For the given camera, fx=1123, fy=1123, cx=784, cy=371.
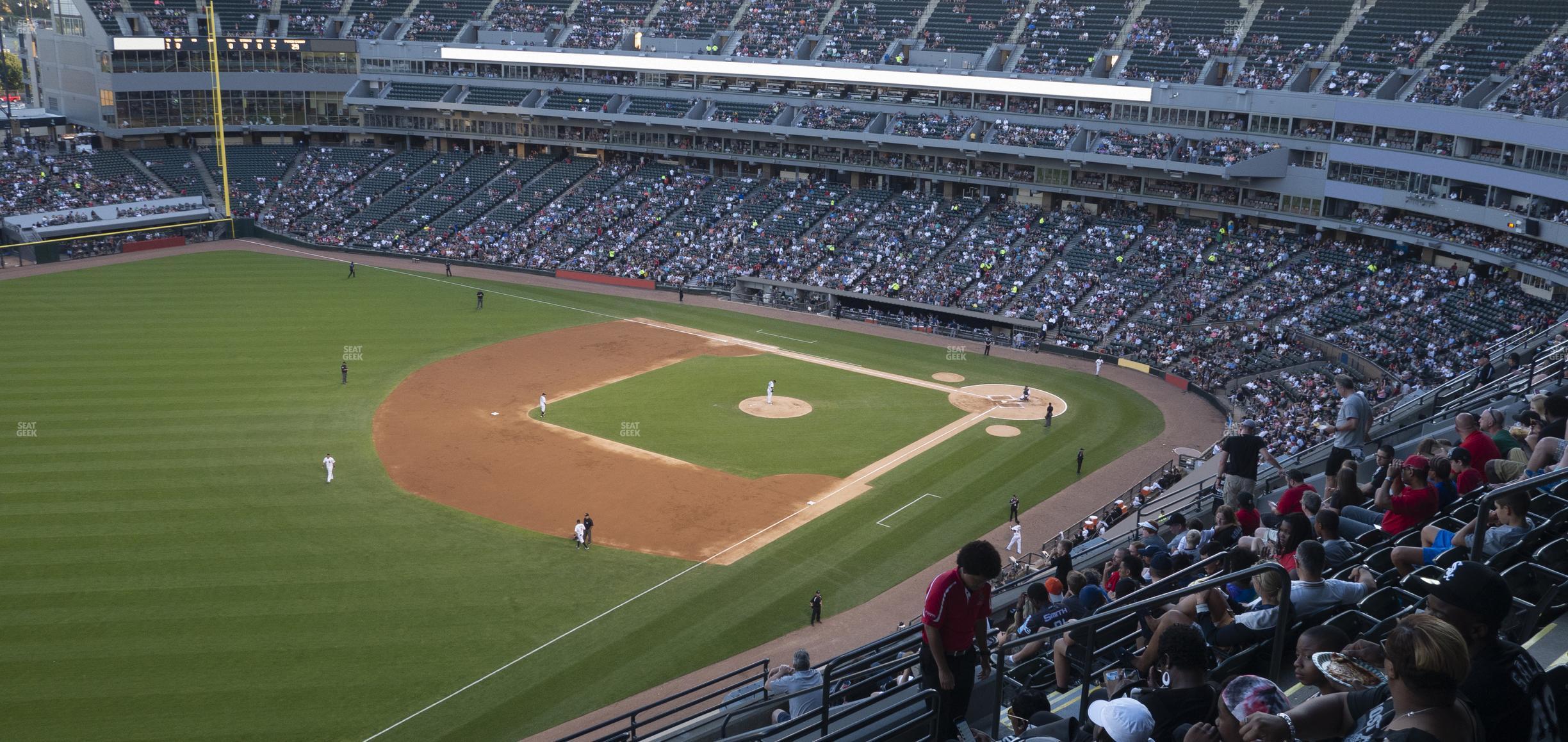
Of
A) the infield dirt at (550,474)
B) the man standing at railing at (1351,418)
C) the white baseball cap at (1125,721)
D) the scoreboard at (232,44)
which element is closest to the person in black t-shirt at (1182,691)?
the white baseball cap at (1125,721)

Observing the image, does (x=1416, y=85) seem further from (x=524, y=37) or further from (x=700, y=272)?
(x=524, y=37)

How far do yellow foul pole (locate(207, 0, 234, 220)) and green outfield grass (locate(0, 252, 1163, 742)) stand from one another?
2531 cm

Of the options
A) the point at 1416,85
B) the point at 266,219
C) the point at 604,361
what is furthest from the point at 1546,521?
the point at 266,219

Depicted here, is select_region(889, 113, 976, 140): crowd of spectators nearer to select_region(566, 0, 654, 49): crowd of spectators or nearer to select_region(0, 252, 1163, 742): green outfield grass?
select_region(0, 252, 1163, 742): green outfield grass

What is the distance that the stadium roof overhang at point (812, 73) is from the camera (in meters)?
58.8

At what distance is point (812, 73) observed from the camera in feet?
218

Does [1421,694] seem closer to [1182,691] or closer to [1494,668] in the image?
[1494,668]

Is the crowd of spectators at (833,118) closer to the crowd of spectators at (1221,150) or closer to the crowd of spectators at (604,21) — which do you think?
the crowd of spectators at (604,21)

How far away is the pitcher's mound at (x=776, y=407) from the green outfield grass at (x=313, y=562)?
2582 millimetres

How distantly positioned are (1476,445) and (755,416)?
30653mm

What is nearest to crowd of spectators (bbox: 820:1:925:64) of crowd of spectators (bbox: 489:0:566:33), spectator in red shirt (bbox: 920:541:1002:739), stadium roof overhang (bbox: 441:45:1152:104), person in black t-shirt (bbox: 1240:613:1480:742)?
stadium roof overhang (bbox: 441:45:1152:104)

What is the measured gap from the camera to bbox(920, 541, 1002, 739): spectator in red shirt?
827 cm

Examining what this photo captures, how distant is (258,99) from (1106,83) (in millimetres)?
57577

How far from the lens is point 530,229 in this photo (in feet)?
226
